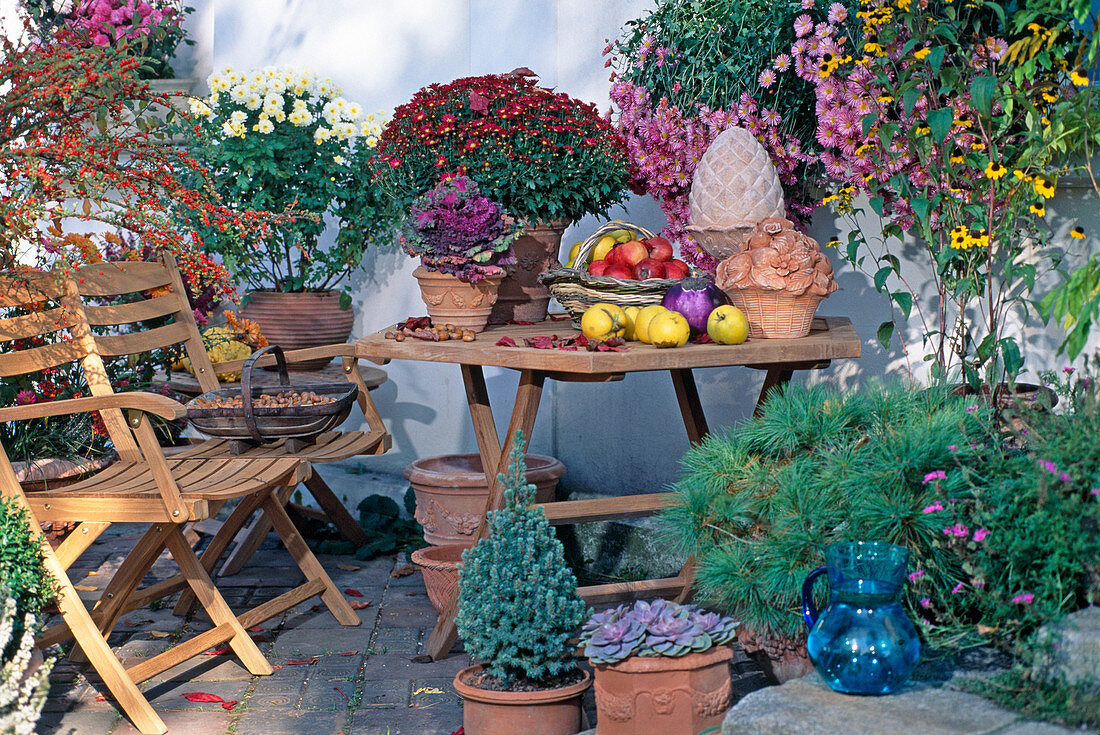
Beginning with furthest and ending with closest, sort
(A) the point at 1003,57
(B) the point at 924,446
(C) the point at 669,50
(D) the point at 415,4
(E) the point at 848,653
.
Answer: (D) the point at 415,4 < (C) the point at 669,50 < (A) the point at 1003,57 < (B) the point at 924,446 < (E) the point at 848,653

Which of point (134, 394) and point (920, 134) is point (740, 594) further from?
point (134, 394)

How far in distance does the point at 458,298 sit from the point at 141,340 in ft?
3.95

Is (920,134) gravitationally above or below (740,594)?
above

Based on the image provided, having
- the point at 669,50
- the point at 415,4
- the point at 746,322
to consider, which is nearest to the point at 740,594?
the point at 746,322

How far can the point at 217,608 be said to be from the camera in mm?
3426

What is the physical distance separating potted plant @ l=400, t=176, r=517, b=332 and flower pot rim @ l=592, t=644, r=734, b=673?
1.18 m

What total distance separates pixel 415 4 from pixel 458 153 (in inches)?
79.6

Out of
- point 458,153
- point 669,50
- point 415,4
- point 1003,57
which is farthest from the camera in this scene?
point 415,4

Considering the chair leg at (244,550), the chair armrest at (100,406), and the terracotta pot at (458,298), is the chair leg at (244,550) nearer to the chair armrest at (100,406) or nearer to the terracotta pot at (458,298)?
the chair armrest at (100,406)

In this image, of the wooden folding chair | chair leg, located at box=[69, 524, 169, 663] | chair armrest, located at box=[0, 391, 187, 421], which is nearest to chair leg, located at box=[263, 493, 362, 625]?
the wooden folding chair

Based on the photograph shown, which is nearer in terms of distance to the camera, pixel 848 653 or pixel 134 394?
pixel 848 653

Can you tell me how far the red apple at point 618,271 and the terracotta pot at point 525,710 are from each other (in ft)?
3.76

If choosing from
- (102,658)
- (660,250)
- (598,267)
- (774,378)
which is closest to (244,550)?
(102,658)

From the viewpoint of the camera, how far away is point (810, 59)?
3.36 metres
